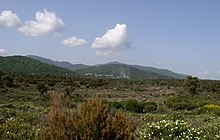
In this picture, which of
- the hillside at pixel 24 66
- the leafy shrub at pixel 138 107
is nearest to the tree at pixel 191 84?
the leafy shrub at pixel 138 107

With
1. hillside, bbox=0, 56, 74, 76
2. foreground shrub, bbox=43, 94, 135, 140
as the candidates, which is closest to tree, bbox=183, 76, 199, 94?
foreground shrub, bbox=43, 94, 135, 140

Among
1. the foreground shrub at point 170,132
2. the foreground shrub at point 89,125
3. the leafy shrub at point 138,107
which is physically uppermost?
the foreground shrub at point 89,125

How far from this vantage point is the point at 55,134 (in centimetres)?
601

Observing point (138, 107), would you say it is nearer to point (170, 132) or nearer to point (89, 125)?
point (170, 132)

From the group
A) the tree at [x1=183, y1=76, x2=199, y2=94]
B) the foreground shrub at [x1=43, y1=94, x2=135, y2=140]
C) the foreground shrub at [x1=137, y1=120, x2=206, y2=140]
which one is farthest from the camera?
the tree at [x1=183, y1=76, x2=199, y2=94]

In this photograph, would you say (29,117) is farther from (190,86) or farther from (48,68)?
(48,68)

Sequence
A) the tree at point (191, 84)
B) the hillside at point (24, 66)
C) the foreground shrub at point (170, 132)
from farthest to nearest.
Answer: the hillside at point (24, 66) → the tree at point (191, 84) → the foreground shrub at point (170, 132)

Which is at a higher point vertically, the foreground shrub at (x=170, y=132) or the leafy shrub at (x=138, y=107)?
the foreground shrub at (x=170, y=132)

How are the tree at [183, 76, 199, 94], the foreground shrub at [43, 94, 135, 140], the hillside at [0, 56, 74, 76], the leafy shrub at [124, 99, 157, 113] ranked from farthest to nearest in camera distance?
the hillside at [0, 56, 74, 76] < the tree at [183, 76, 199, 94] < the leafy shrub at [124, 99, 157, 113] < the foreground shrub at [43, 94, 135, 140]

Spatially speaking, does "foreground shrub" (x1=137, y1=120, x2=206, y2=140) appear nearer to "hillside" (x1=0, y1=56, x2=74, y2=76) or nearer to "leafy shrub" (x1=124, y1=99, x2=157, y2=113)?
"leafy shrub" (x1=124, y1=99, x2=157, y2=113)

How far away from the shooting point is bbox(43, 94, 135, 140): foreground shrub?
603 centimetres

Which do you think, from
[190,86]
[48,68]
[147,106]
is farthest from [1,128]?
[48,68]

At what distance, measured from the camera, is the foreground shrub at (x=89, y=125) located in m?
6.03

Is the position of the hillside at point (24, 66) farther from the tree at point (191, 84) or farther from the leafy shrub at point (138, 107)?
the leafy shrub at point (138, 107)
